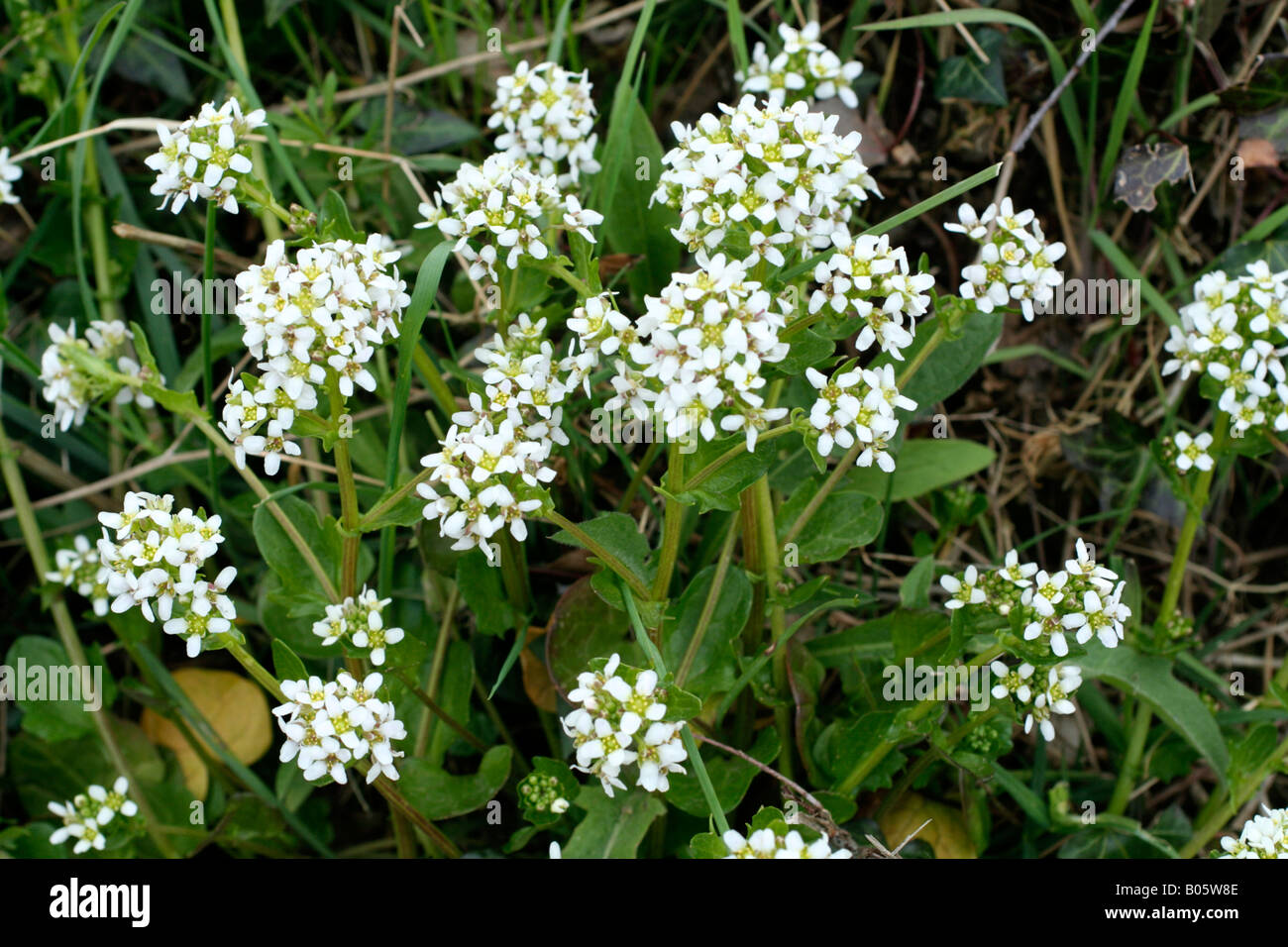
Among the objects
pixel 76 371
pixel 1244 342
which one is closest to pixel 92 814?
pixel 76 371

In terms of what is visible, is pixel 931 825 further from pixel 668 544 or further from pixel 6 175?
pixel 6 175

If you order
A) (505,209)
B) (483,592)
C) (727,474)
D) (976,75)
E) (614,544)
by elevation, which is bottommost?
(483,592)

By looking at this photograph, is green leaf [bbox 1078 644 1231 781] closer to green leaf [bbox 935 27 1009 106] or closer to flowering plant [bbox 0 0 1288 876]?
flowering plant [bbox 0 0 1288 876]

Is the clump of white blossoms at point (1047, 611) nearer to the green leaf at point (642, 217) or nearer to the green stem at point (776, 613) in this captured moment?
the green stem at point (776, 613)

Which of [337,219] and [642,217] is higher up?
[337,219]

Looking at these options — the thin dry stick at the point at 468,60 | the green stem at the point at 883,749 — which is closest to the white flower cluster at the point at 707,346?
the green stem at the point at 883,749
